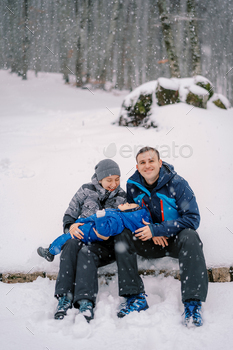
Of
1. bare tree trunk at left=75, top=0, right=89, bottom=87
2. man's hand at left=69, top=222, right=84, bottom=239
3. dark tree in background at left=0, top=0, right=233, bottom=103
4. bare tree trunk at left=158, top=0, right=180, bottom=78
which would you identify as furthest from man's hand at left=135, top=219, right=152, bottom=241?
bare tree trunk at left=75, top=0, right=89, bottom=87

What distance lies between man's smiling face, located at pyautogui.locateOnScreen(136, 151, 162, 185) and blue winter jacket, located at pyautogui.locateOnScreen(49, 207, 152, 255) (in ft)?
1.20

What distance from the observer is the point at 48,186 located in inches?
179

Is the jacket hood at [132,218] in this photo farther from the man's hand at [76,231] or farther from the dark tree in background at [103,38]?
the dark tree in background at [103,38]

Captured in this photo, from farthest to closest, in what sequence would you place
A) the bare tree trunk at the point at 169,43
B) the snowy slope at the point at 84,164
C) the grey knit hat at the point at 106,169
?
1. the bare tree trunk at the point at 169,43
2. the snowy slope at the point at 84,164
3. the grey knit hat at the point at 106,169

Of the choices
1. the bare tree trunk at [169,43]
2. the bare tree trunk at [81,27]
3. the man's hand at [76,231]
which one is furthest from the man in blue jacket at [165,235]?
the bare tree trunk at [81,27]

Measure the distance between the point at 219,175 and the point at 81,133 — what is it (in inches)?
172

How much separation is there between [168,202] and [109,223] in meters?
0.65

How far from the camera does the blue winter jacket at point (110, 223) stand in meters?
2.33

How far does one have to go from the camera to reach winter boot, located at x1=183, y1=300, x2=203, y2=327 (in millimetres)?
1896

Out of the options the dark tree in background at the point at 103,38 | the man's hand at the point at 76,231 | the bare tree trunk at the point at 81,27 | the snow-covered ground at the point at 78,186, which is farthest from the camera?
the dark tree in background at the point at 103,38

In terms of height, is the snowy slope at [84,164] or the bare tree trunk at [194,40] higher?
the bare tree trunk at [194,40]

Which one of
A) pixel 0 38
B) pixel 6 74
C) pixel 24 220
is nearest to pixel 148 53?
pixel 6 74

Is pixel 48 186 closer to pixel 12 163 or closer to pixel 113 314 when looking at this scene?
pixel 12 163

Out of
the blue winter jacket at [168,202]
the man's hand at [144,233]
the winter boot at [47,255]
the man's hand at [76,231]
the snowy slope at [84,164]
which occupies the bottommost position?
the snowy slope at [84,164]
